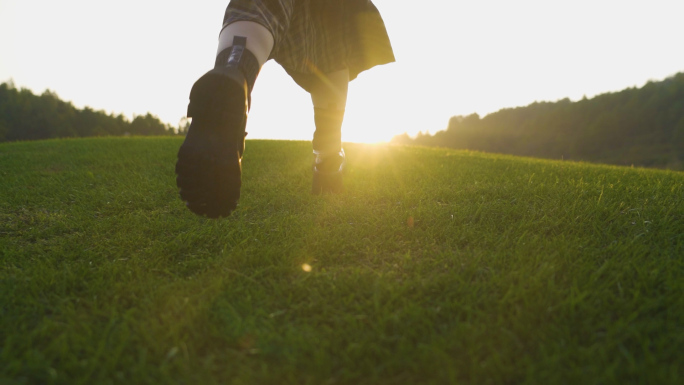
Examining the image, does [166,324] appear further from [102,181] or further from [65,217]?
[102,181]

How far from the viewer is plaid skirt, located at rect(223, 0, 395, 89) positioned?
1.56 m

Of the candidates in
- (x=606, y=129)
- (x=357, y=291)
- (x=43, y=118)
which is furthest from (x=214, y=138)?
(x=43, y=118)

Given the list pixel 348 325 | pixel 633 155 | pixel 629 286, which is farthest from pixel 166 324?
pixel 633 155

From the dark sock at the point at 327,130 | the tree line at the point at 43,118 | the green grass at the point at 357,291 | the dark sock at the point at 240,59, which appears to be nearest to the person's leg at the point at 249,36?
the dark sock at the point at 240,59

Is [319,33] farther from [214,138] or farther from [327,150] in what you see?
[214,138]

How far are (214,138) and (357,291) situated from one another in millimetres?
764

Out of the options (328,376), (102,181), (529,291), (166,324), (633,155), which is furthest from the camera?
(633,155)

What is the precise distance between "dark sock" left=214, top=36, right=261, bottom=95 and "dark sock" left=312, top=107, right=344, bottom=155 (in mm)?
994

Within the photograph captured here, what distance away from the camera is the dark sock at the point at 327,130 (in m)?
2.45

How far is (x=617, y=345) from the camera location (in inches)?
34.4

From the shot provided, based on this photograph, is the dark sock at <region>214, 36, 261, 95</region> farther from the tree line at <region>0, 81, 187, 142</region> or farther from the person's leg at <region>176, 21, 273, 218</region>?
the tree line at <region>0, 81, 187, 142</region>

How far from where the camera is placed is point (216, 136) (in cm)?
135

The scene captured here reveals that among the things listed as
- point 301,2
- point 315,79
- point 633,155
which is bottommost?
point 633,155

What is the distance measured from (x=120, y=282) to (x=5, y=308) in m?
0.31
